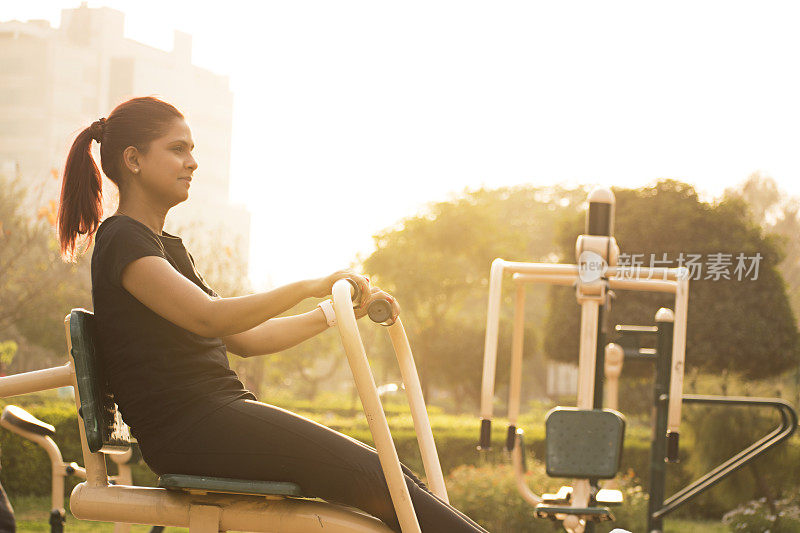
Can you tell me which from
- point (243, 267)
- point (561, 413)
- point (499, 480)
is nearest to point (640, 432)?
point (499, 480)

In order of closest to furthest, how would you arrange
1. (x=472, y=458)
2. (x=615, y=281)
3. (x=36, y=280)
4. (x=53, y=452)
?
(x=53, y=452) < (x=615, y=281) < (x=472, y=458) < (x=36, y=280)

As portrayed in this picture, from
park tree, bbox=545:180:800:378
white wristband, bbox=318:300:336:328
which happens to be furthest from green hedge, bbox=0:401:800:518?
white wristband, bbox=318:300:336:328

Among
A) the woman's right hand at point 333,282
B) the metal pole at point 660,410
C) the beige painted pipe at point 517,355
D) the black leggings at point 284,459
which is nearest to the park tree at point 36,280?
the beige painted pipe at point 517,355

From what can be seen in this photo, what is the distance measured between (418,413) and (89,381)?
2.45 ft

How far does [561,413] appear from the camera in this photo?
402 cm

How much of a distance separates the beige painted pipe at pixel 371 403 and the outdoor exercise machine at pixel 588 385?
216 centimetres

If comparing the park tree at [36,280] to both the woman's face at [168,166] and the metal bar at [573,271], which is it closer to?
the metal bar at [573,271]

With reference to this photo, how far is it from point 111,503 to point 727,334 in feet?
35.0

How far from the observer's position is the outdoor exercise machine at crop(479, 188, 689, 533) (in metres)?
3.91

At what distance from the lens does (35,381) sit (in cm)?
223

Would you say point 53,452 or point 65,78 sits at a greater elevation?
point 65,78

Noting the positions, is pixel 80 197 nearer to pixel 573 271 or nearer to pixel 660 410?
pixel 573 271

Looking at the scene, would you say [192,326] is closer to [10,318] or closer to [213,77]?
[10,318]

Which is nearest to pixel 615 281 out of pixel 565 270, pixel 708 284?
pixel 565 270
